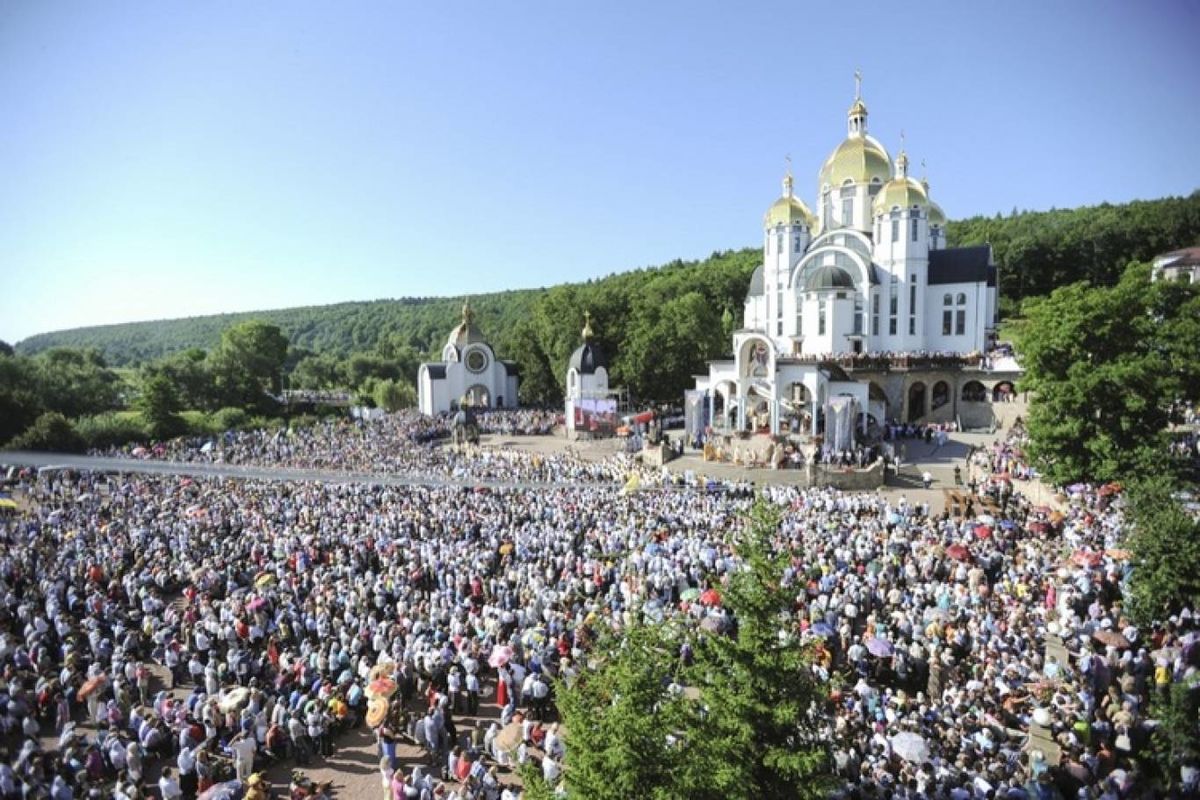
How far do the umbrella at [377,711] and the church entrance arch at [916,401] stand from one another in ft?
120

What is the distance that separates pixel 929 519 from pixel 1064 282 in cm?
5909

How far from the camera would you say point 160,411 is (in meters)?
49.1

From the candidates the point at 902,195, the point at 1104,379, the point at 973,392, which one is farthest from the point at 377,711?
the point at 902,195

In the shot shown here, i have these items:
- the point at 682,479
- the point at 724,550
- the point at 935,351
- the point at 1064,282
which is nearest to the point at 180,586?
the point at 724,550

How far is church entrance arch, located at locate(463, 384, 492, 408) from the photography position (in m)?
55.6

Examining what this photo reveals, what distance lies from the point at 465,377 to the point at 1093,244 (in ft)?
193

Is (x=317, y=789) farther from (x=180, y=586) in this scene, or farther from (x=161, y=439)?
(x=161, y=439)

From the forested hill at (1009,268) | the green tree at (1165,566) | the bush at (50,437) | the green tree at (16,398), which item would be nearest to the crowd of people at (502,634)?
the green tree at (1165,566)

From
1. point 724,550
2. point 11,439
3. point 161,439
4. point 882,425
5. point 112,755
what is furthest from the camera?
point 161,439

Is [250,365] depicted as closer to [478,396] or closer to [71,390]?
[71,390]

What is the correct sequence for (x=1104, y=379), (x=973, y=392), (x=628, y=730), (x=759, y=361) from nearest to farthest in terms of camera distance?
(x=628, y=730), (x=1104, y=379), (x=759, y=361), (x=973, y=392)

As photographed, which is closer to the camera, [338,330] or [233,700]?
[233,700]

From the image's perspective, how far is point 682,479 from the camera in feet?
86.2

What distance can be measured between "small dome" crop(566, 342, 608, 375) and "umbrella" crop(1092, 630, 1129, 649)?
35.7 m
